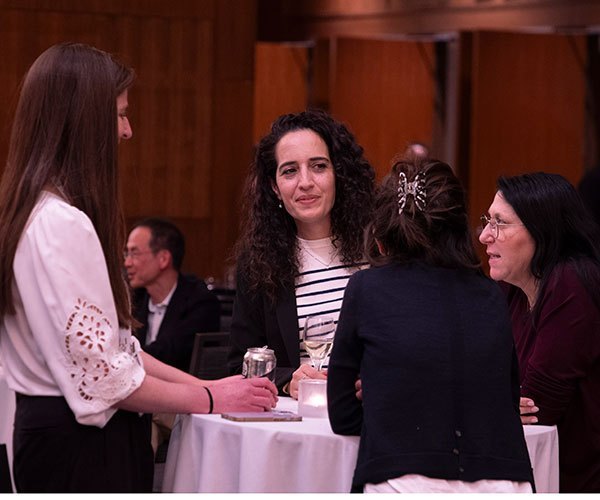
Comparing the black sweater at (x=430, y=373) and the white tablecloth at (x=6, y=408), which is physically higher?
the black sweater at (x=430, y=373)

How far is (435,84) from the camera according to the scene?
12.2m

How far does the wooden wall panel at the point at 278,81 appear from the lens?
13414mm

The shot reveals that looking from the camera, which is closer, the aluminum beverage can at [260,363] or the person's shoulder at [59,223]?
the person's shoulder at [59,223]

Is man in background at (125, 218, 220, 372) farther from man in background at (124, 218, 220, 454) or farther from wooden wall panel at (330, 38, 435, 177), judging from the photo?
wooden wall panel at (330, 38, 435, 177)

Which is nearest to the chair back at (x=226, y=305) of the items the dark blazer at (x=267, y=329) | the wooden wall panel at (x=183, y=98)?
the wooden wall panel at (x=183, y=98)

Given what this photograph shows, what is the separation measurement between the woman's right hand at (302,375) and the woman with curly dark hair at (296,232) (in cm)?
8

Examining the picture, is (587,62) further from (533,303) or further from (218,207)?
(533,303)

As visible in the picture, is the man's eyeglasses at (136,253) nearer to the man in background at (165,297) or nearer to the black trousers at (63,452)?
the man in background at (165,297)

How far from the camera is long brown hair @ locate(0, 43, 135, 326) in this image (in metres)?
2.71

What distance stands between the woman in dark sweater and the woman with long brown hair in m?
0.52

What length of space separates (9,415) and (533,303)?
174cm

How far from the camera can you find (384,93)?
1230cm

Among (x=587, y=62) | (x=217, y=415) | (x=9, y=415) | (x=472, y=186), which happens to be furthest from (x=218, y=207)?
(x=217, y=415)

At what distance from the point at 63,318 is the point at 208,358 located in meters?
2.53
